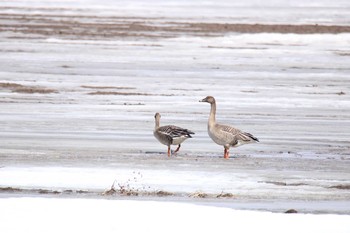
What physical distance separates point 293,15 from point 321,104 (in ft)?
127

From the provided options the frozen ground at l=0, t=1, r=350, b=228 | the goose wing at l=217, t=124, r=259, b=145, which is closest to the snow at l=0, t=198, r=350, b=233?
the frozen ground at l=0, t=1, r=350, b=228

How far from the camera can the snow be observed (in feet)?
25.8

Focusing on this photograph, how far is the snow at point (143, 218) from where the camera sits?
7855mm

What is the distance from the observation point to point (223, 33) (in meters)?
41.0

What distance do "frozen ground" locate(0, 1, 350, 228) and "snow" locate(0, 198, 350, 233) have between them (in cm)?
23

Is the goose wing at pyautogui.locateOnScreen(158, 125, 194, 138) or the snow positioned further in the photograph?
the goose wing at pyautogui.locateOnScreen(158, 125, 194, 138)

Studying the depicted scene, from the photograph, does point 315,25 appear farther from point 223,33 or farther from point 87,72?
point 87,72

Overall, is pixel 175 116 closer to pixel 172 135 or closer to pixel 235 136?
pixel 172 135

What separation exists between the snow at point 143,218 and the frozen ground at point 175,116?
0.74ft

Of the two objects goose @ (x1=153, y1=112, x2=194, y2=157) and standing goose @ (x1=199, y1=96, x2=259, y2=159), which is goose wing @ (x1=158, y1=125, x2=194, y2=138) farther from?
standing goose @ (x1=199, y1=96, x2=259, y2=159)

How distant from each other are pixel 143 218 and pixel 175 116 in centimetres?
841

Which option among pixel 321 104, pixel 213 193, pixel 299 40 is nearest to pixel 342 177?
pixel 213 193

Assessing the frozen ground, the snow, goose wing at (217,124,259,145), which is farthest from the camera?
goose wing at (217,124,259,145)

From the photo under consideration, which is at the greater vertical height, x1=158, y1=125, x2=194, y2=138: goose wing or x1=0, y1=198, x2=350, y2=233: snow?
x1=158, y1=125, x2=194, y2=138: goose wing
